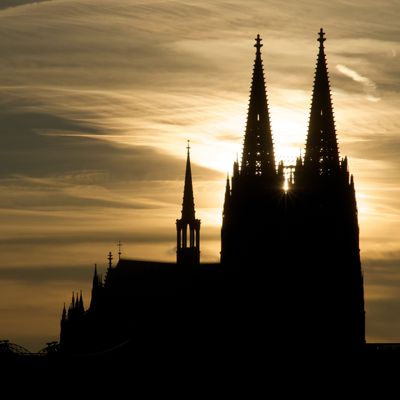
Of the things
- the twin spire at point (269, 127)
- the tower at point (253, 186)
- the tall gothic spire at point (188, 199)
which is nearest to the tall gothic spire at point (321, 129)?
the twin spire at point (269, 127)

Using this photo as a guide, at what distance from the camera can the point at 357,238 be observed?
123125 mm

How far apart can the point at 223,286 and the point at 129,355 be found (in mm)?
15134

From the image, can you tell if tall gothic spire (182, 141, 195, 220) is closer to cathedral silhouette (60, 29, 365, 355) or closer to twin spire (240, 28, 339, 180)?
cathedral silhouette (60, 29, 365, 355)

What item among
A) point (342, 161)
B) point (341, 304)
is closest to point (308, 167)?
point (342, 161)

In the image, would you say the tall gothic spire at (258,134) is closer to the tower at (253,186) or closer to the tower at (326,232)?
the tower at (253,186)

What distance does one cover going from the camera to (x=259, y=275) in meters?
128

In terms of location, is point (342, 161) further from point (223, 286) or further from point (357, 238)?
point (223, 286)

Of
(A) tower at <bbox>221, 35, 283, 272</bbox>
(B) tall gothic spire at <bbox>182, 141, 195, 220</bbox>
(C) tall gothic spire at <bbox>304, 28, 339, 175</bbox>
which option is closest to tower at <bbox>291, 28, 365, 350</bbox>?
(C) tall gothic spire at <bbox>304, 28, 339, 175</bbox>

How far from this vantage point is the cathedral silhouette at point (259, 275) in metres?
121

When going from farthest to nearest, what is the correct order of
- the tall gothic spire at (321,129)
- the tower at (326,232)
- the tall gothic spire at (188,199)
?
the tall gothic spire at (188,199) → the tower at (326,232) → the tall gothic spire at (321,129)

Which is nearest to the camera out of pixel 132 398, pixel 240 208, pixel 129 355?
pixel 240 208

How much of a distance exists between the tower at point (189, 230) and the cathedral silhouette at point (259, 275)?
0.27 ft

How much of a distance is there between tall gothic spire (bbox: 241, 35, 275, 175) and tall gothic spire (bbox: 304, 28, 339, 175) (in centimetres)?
313

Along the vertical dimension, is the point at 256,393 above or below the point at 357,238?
below
